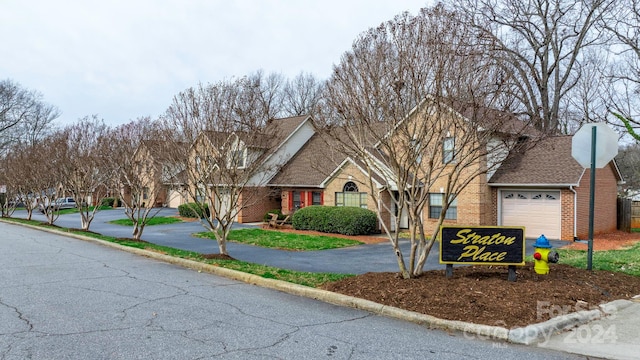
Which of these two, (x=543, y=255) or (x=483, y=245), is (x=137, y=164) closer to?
(x=483, y=245)

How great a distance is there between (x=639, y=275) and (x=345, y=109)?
6.71 m

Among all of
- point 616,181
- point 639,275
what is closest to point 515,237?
point 639,275

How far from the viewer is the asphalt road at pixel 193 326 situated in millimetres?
5215

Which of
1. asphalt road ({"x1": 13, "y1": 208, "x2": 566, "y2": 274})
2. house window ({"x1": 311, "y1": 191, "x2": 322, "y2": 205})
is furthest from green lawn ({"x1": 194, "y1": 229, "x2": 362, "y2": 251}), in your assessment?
house window ({"x1": 311, "y1": 191, "x2": 322, "y2": 205})

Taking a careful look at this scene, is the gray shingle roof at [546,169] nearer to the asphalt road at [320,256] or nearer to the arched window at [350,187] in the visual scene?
the asphalt road at [320,256]

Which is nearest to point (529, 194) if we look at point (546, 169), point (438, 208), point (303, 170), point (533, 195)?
point (533, 195)

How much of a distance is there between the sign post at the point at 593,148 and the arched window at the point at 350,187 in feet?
47.9

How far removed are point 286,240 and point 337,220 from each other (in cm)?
351

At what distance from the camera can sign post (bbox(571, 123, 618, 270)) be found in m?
9.02

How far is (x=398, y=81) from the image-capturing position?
25.5 ft

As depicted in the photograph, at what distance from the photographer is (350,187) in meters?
24.0

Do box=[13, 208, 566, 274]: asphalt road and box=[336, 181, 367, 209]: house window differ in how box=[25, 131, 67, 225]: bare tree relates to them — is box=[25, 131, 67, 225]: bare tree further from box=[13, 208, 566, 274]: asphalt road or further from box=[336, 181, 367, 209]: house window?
box=[336, 181, 367, 209]: house window

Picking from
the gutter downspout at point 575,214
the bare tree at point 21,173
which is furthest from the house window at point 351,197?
the bare tree at point 21,173

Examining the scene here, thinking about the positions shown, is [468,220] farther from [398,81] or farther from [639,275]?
[398,81]
